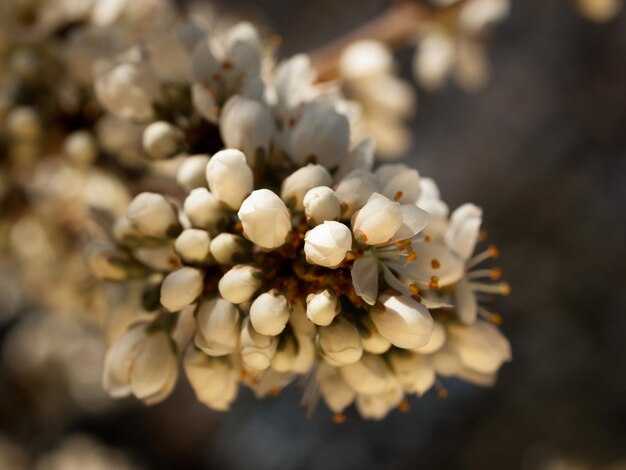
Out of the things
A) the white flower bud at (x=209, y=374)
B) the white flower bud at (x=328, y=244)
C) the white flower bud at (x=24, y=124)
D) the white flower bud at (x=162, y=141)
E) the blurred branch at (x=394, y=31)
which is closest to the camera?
the white flower bud at (x=328, y=244)

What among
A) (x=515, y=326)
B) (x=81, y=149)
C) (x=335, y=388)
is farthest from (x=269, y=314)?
(x=515, y=326)

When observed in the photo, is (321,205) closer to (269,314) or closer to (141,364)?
(269,314)

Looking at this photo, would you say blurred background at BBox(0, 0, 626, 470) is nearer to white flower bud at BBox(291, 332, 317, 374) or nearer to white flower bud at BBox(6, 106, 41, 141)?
white flower bud at BBox(6, 106, 41, 141)

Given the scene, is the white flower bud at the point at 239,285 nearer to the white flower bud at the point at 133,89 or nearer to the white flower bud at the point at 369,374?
the white flower bud at the point at 369,374

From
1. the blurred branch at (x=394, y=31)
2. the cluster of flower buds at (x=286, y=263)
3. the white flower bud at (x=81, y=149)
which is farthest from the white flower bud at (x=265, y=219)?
the blurred branch at (x=394, y=31)

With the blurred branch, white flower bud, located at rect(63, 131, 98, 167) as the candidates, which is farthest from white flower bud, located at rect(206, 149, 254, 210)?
the blurred branch

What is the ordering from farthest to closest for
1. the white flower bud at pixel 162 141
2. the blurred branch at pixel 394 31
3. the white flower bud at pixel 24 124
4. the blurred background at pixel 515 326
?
the blurred background at pixel 515 326 → the blurred branch at pixel 394 31 → the white flower bud at pixel 24 124 → the white flower bud at pixel 162 141
